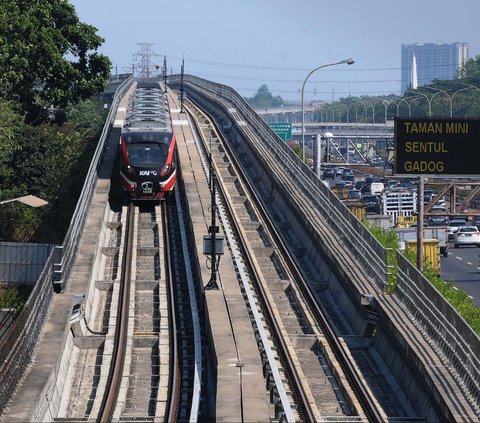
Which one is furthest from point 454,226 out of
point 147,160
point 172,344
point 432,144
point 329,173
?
point 172,344

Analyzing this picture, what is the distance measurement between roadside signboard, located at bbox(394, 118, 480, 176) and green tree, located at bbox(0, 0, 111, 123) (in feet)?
93.8

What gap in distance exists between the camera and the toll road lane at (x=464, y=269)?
197 feet

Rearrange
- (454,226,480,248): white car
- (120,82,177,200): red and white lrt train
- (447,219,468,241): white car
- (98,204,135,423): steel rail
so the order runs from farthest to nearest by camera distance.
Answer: (447,219,468,241): white car → (454,226,480,248): white car → (120,82,177,200): red and white lrt train → (98,204,135,423): steel rail

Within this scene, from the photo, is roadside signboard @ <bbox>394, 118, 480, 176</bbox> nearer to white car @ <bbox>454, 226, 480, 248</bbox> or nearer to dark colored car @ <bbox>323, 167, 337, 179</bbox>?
white car @ <bbox>454, 226, 480, 248</bbox>

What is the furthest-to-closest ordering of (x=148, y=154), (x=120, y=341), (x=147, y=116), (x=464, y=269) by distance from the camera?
(x=464, y=269)
(x=147, y=116)
(x=148, y=154)
(x=120, y=341)

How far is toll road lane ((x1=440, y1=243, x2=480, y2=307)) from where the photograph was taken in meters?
60.1

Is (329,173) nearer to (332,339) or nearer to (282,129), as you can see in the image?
(282,129)

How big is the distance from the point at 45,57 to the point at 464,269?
26156 millimetres

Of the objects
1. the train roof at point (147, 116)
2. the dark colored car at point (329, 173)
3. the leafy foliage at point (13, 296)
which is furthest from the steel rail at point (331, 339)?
the dark colored car at point (329, 173)

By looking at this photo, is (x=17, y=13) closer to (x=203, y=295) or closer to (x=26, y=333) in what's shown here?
(x=203, y=295)

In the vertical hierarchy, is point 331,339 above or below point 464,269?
below

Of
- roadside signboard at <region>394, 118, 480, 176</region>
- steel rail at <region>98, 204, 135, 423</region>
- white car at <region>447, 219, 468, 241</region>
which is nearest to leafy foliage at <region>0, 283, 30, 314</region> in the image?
steel rail at <region>98, 204, 135, 423</region>

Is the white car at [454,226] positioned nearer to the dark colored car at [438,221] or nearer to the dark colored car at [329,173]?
the dark colored car at [438,221]

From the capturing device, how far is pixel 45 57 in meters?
63.8
